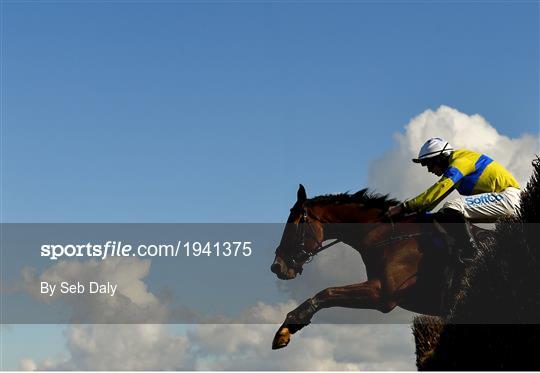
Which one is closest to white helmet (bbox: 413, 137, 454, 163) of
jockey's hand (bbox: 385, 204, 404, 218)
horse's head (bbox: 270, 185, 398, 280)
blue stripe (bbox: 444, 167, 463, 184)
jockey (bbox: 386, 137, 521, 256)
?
jockey (bbox: 386, 137, 521, 256)

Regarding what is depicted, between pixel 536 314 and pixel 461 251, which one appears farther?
pixel 461 251

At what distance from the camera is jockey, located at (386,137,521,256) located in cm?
1217

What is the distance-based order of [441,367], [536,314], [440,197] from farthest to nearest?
[441,367] → [440,197] → [536,314]

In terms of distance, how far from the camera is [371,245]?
12422 mm

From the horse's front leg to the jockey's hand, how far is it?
1.21 metres

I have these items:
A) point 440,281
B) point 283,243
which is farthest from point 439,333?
point 283,243

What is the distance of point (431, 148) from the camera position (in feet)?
40.0

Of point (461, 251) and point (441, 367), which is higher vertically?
point (461, 251)

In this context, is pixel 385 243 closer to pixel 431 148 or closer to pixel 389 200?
pixel 389 200

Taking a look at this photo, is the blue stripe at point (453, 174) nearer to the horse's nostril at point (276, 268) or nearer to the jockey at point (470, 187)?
the jockey at point (470, 187)

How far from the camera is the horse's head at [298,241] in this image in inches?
480

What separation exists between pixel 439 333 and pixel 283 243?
3.70m

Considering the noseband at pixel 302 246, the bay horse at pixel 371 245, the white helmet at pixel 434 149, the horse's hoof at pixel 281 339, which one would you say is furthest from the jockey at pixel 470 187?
the horse's hoof at pixel 281 339

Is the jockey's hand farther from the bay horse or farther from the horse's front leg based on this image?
the horse's front leg
